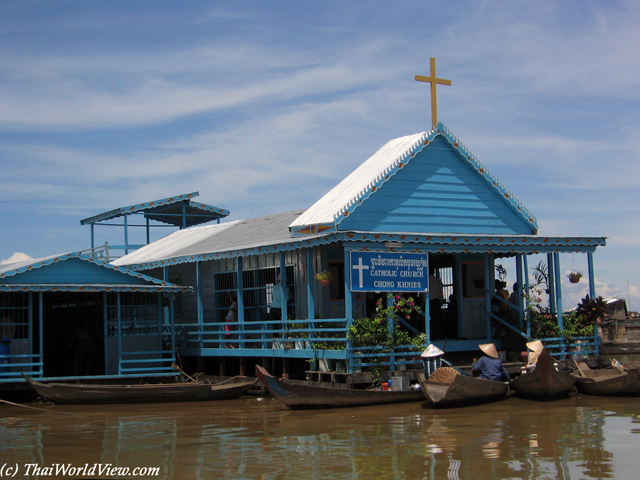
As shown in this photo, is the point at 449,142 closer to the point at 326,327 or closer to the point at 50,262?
the point at 326,327

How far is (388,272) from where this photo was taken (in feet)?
54.0

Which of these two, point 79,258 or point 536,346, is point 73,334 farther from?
point 536,346

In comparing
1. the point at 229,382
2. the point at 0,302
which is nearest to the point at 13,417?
the point at 0,302

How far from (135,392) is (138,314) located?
3.33 meters

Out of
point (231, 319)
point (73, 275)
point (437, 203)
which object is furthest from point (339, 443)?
point (73, 275)

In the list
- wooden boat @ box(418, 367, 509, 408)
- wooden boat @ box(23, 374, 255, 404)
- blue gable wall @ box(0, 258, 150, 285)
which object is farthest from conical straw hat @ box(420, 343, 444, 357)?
blue gable wall @ box(0, 258, 150, 285)

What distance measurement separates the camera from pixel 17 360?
1866 cm

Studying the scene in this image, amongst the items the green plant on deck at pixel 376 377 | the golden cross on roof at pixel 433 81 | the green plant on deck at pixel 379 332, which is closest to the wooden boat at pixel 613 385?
the green plant on deck at pixel 379 332

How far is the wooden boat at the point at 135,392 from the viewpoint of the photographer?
56.7 ft

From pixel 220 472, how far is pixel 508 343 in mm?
10518

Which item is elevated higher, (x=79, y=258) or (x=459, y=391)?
(x=79, y=258)

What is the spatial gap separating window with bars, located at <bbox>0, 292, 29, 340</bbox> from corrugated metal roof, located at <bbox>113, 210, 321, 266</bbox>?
16.0ft

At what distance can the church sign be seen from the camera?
16.1 metres

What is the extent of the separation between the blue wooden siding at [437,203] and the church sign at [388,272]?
4.28 ft
